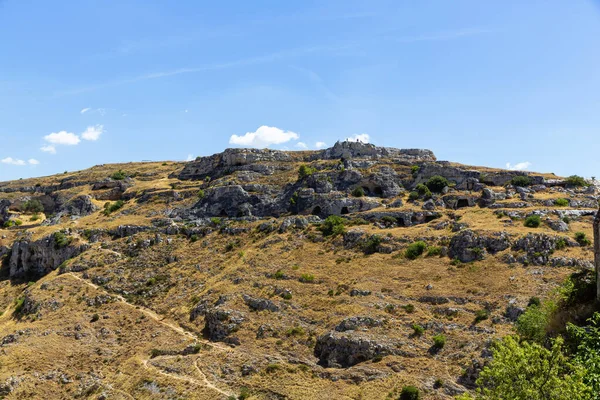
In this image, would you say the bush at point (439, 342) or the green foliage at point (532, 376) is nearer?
the green foliage at point (532, 376)

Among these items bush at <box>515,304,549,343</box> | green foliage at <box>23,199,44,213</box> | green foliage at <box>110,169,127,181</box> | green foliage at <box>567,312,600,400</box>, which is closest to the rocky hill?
bush at <box>515,304,549,343</box>

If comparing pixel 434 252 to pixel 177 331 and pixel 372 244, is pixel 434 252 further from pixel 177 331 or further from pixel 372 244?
pixel 177 331

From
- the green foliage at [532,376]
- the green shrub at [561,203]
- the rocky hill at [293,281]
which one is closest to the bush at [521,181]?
the rocky hill at [293,281]

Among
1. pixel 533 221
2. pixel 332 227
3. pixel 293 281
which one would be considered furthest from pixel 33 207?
pixel 533 221

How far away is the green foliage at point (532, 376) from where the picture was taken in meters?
17.1

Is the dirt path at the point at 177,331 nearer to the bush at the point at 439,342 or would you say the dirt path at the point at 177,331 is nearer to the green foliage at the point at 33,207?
the bush at the point at 439,342

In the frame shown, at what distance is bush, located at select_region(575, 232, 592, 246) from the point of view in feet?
152

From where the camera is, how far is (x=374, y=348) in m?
39.8

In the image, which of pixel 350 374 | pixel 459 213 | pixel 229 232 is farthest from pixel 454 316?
pixel 229 232

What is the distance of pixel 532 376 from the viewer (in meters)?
18.4

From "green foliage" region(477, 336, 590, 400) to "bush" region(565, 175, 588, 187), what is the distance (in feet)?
183

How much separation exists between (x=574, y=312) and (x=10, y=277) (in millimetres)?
74311

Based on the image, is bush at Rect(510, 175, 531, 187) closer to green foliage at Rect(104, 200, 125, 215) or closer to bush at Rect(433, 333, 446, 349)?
bush at Rect(433, 333, 446, 349)

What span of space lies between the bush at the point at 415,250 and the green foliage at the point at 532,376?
3146 centimetres
